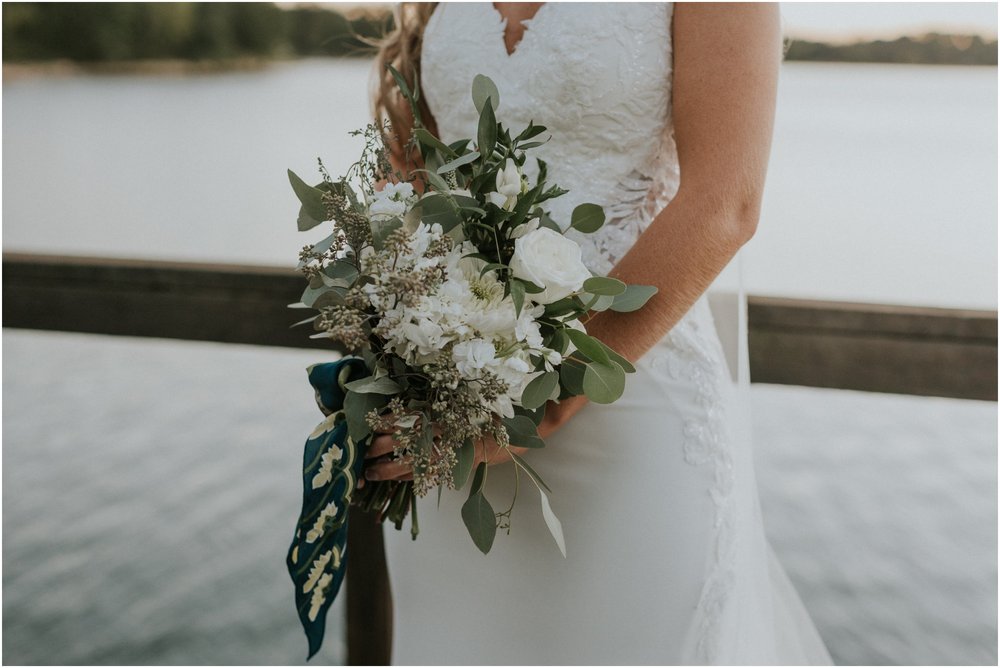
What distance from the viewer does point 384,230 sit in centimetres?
92

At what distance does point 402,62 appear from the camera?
1.52 m

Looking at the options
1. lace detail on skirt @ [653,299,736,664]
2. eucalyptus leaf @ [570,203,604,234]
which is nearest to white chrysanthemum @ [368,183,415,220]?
eucalyptus leaf @ [570,203,604,234]

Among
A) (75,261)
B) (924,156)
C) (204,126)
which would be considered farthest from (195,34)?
(924,156)

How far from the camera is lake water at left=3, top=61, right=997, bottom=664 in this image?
8.43 ft

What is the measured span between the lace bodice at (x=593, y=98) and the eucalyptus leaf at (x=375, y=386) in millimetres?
435

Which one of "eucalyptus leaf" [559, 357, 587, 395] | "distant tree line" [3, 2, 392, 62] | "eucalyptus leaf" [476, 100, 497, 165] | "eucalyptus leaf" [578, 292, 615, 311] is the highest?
"distant tree line" [3, 2, 392, 62]

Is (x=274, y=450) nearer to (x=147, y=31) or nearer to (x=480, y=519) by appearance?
(x=480, y=519)

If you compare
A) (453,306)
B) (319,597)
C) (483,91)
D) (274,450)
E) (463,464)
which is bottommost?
(274,450)

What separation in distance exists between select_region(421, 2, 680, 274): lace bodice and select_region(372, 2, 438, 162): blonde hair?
166 mm

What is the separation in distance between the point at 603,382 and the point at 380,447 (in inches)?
13.8

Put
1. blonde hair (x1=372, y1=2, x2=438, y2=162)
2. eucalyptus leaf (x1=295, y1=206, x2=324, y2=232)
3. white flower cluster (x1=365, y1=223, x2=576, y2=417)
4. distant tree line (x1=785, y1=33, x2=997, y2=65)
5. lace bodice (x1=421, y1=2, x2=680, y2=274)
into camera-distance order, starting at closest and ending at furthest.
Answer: white flower cluster (x1=365, y1=223, x2=576, y2=417) → eucalyptus leaf (x1=295, y1=206, x2=324, y2=232) → lace bodice (x1=421, y1=2, x2=680, y2=274) → blonde hair (x1=372, y1=2, x2=438, y2=162) → distant tree line (x1=785, y1=33, x2=997, y2=65)

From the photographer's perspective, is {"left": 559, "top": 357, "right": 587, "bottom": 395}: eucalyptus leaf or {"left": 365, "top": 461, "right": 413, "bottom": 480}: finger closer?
{"left": 559, "top": 357, "right": 587, "bottom": 395}: eucalyptus leaf

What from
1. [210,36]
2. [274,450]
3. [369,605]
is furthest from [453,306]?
[210,36]

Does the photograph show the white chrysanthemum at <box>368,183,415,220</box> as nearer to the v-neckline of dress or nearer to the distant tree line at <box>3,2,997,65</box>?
the v-neckline of dress
